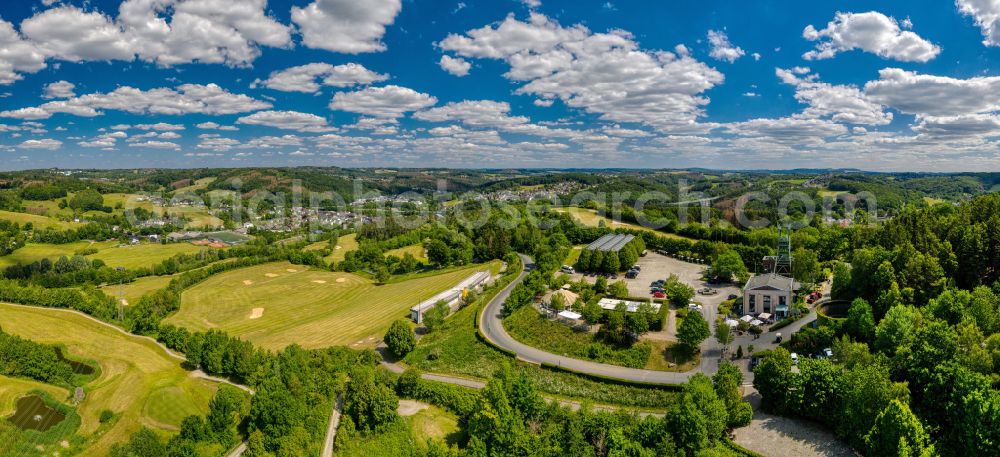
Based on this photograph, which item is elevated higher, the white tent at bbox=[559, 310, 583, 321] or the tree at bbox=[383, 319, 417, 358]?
the white tent at bbox=[559, 310, 583, 321]

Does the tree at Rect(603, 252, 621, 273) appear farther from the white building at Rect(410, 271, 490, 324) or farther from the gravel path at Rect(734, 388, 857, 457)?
the gravel path at Rect(734, 388, 857, 457)

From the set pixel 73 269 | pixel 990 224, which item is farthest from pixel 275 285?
pixel 990 224

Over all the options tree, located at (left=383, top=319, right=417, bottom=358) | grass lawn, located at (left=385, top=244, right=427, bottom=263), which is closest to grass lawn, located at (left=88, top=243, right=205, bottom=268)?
grass lawn, located at (left=385, top=244, right=427, bottom=263)

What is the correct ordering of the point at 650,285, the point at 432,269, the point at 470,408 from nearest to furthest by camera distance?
the point at 470,408, the point at 650,285, the point at 432,269

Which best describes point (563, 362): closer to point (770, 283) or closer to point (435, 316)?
point (435, 316)

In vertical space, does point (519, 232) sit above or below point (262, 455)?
above

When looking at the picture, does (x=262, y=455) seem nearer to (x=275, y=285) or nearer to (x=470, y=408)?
(x=470, y=408)
